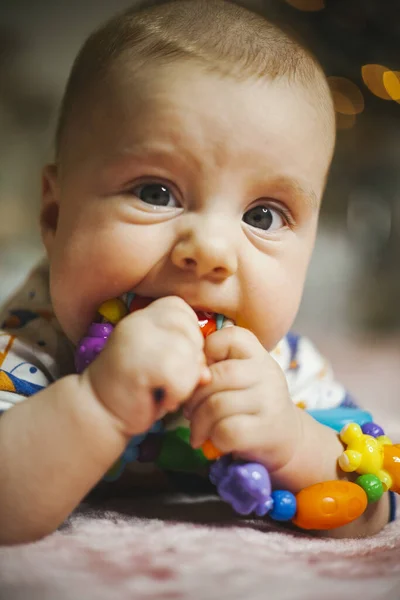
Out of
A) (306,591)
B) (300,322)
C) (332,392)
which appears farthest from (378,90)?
(306,591)

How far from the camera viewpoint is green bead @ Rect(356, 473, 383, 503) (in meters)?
0.66

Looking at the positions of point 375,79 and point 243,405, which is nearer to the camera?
point 243,405

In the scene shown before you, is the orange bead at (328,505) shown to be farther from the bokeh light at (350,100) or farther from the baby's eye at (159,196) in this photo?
the bokeh light at (350,100)

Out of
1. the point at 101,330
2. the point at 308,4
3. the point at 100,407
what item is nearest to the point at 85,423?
the point at 100,407

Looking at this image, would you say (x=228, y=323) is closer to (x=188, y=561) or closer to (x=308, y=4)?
(x=188, y=561)

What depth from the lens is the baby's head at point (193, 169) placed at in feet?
2.07

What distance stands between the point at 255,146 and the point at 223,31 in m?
0.14

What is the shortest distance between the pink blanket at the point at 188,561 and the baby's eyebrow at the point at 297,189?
34 centimetres

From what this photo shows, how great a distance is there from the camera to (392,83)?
3.97 feet

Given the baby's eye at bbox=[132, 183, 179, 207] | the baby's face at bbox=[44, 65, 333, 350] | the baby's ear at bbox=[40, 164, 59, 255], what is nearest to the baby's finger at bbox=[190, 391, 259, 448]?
the baby's face at bbox=[44, 65, 333, 350]

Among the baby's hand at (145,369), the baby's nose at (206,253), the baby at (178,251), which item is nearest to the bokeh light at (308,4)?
the baby at (178,251)

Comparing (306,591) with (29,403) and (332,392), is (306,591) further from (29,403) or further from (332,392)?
(332,392)

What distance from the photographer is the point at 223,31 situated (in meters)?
0.69

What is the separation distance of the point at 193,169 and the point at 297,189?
0.42ft
